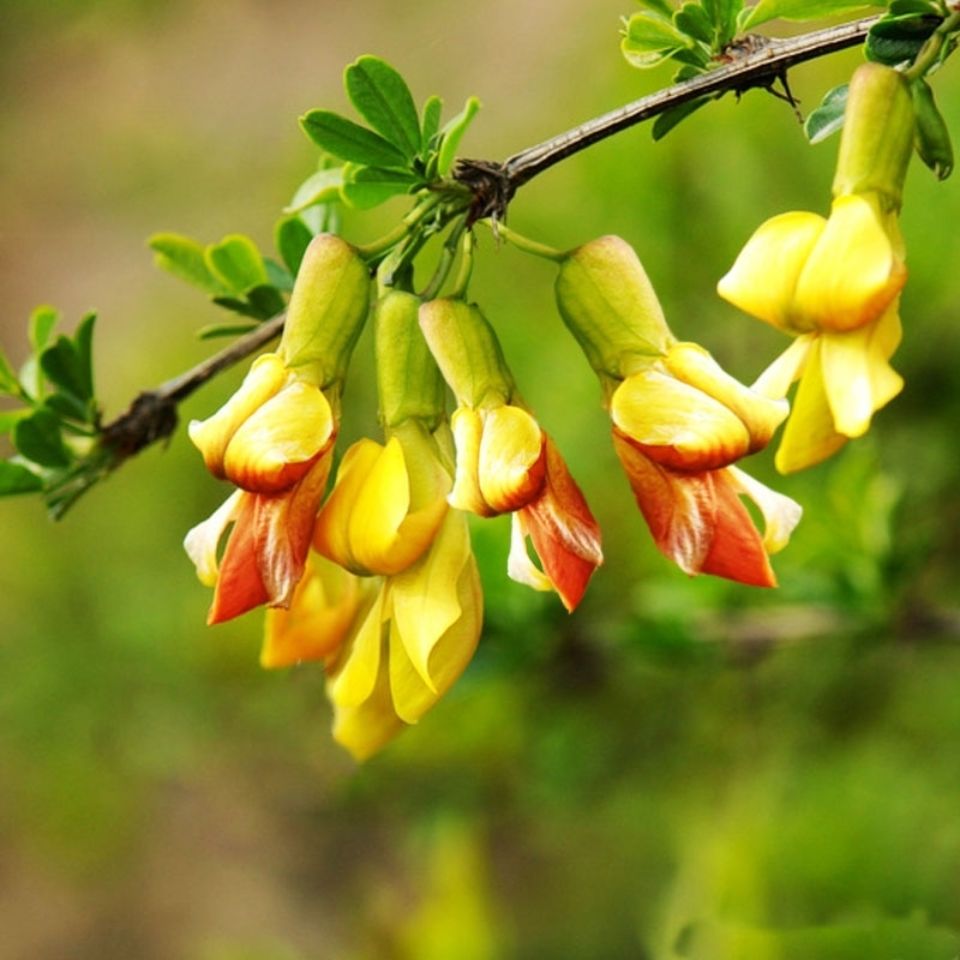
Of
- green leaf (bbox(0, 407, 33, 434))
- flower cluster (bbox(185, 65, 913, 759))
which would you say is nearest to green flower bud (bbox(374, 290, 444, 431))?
flower cluster (bbox(185, 65, 913, 759))

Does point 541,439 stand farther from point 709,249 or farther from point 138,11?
point 138,11

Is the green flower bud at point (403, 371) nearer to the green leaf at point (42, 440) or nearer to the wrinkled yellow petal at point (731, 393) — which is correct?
the wrinkled yellow petal at point (731, 393)

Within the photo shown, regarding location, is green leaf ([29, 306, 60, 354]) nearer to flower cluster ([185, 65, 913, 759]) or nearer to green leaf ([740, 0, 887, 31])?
flower cluster ([185, 65, 913, 759])

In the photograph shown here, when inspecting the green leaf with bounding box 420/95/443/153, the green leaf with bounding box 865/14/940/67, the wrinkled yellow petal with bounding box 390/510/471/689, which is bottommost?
the wrinkled yellow petal with bounding box 390/510/471/689

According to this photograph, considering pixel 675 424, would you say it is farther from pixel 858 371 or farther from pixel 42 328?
pixel 42 328

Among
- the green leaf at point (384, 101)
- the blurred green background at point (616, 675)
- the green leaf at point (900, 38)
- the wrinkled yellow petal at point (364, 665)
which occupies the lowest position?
the blurred green background at point (616, 675)

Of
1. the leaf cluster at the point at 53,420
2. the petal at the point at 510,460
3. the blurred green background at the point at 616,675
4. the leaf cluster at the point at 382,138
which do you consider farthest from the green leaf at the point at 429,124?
the blurred green background at the point at 616,675

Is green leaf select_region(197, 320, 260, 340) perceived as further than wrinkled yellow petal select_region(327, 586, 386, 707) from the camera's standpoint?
Yes
